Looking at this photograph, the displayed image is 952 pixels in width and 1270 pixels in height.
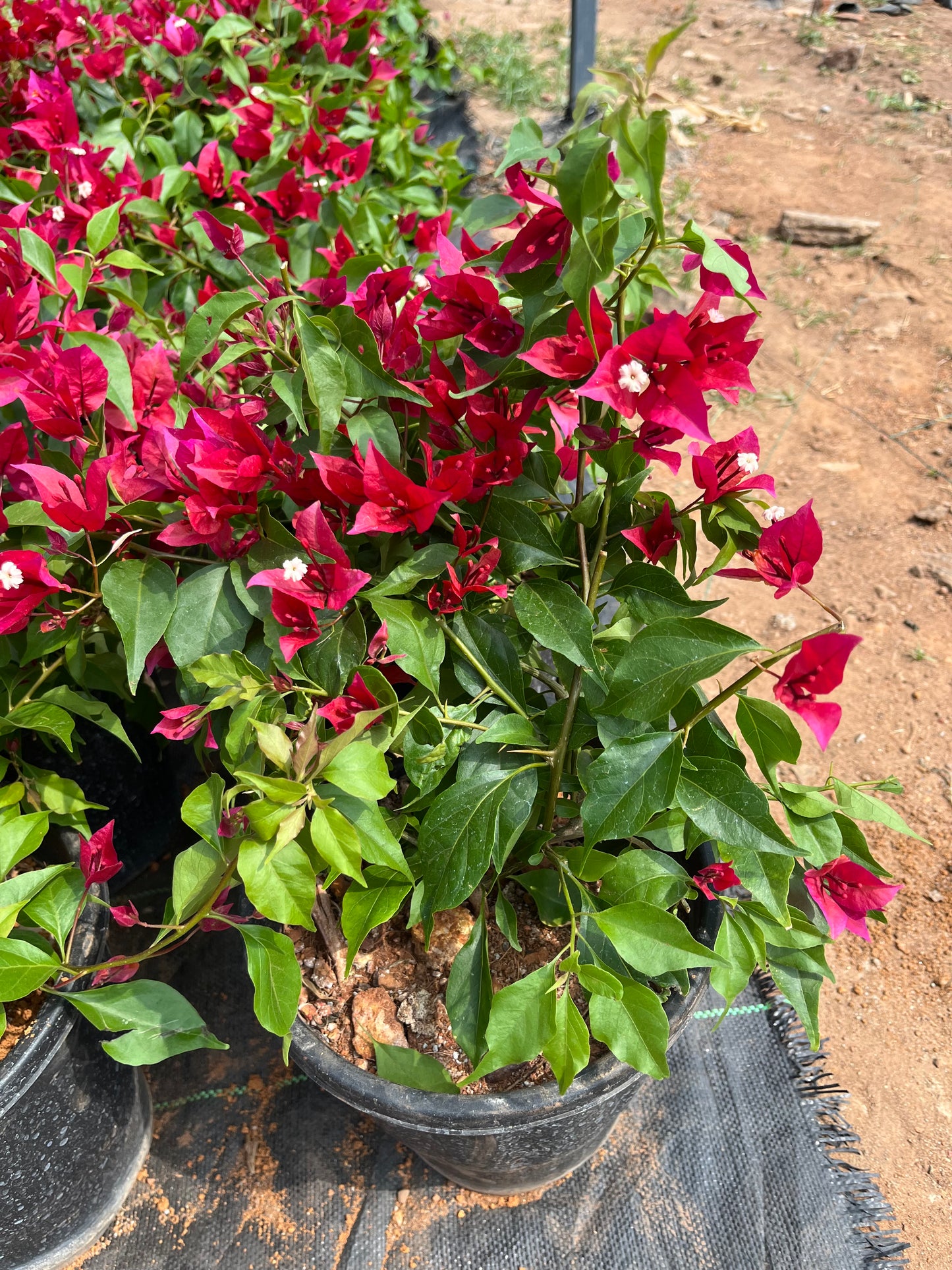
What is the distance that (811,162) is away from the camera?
10.8 feet

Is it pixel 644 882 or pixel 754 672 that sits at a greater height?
pixel 754 672

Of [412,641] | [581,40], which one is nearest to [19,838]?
[412,641]

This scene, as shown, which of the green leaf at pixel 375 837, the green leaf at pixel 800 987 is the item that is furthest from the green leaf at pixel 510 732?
the green leaf at pixel 800 987

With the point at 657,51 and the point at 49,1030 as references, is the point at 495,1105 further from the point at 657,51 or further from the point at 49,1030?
the point at 657,51

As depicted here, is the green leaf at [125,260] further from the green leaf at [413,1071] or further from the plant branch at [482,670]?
the green leaf at [413,1071]

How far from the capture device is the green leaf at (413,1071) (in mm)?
832

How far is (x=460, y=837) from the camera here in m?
0.76

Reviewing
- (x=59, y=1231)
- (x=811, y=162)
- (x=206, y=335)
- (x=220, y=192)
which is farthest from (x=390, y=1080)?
(x=811, y=162)

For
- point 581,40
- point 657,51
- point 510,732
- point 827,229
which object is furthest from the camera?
point 827,229

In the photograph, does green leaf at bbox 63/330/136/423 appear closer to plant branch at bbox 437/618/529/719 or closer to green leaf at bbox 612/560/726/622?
plant branch at bbox 437/618/529/719

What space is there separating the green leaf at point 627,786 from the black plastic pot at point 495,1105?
22 cm

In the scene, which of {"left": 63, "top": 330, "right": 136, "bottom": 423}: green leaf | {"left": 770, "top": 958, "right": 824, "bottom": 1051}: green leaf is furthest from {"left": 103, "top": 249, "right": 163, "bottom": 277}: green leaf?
{"left": 770, "top": 958, "right": 824, "bottom": 1051}: green leaf

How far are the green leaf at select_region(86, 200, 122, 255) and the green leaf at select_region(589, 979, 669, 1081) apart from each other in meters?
0.92

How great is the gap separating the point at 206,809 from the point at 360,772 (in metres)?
0.14
